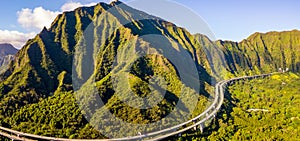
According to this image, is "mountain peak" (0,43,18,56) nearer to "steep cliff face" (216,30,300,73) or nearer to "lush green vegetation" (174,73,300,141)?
"steep cliff face" (216,30,300,73)

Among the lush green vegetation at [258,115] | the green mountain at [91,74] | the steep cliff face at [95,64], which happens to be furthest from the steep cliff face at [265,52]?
the steep cliff face at [95,64]

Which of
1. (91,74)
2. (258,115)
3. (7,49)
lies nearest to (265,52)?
(258,115)

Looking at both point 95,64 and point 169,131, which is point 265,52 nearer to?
point 95,64

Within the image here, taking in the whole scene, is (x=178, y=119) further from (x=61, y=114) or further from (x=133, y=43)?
(x=133, y=43)

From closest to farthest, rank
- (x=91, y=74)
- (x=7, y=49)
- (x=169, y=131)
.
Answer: (x=169, y=131), (x=91, y=74), (x=7, y=49)

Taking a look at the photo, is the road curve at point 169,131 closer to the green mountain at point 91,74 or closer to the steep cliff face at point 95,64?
the green mountain at point 91,74

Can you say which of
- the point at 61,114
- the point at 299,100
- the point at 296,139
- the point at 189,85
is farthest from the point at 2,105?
the point at 299,100
